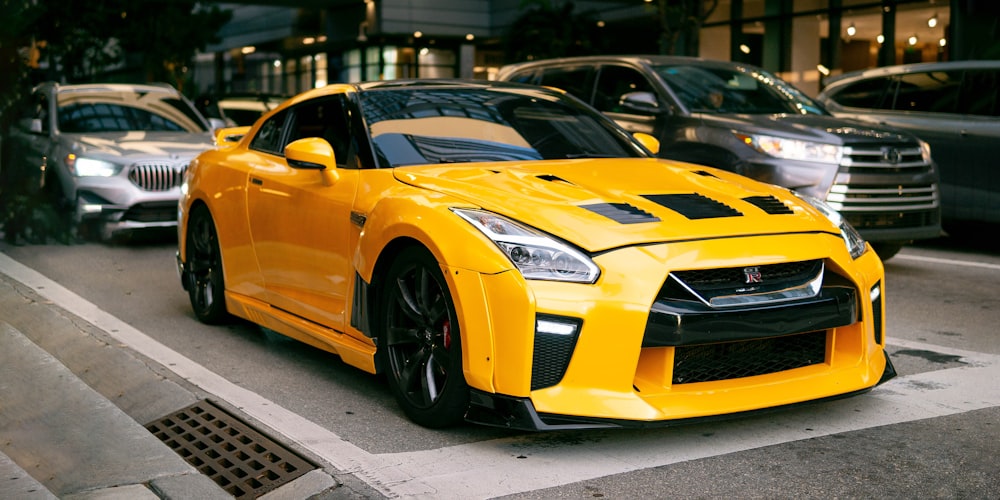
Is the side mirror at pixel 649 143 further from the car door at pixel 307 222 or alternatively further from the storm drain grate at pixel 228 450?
the storm drain grate at pixel 228 450

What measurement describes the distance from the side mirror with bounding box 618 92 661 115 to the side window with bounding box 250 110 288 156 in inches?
150

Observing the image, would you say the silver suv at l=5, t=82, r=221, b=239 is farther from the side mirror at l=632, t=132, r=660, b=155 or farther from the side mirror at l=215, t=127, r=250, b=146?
the side mirror at l=632, t=132, r=660, b=155

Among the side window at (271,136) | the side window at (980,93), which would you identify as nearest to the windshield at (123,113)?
the side window at (271,136)

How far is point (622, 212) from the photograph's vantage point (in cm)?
481

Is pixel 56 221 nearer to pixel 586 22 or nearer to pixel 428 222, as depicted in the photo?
pixel 428 222

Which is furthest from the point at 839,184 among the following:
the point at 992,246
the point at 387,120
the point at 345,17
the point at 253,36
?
the point at 253,36

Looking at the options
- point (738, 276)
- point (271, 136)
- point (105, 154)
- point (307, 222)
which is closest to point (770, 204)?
point (738, 276)

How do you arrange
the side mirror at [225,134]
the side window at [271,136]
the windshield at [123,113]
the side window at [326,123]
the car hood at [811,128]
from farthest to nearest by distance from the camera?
the windshield at [123,113] < the car hood at [811,128] < the side mirror at [225,134] < the side window at [271,136] < the side window at [326,123]

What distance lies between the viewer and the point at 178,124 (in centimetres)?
1327

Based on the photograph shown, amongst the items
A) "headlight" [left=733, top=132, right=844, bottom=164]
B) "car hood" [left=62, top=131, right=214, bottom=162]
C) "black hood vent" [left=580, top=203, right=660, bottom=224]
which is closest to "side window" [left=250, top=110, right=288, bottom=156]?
"black hood vent" [left=580, top=203, right=660, bottom=224]

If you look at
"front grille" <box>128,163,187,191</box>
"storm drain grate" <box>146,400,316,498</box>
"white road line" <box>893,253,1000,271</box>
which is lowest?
"white road line" <box>893,253,1000,271</box>

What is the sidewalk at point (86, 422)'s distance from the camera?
13.9 feet

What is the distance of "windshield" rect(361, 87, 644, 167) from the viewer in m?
5.83

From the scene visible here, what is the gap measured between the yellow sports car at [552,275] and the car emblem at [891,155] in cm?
378
